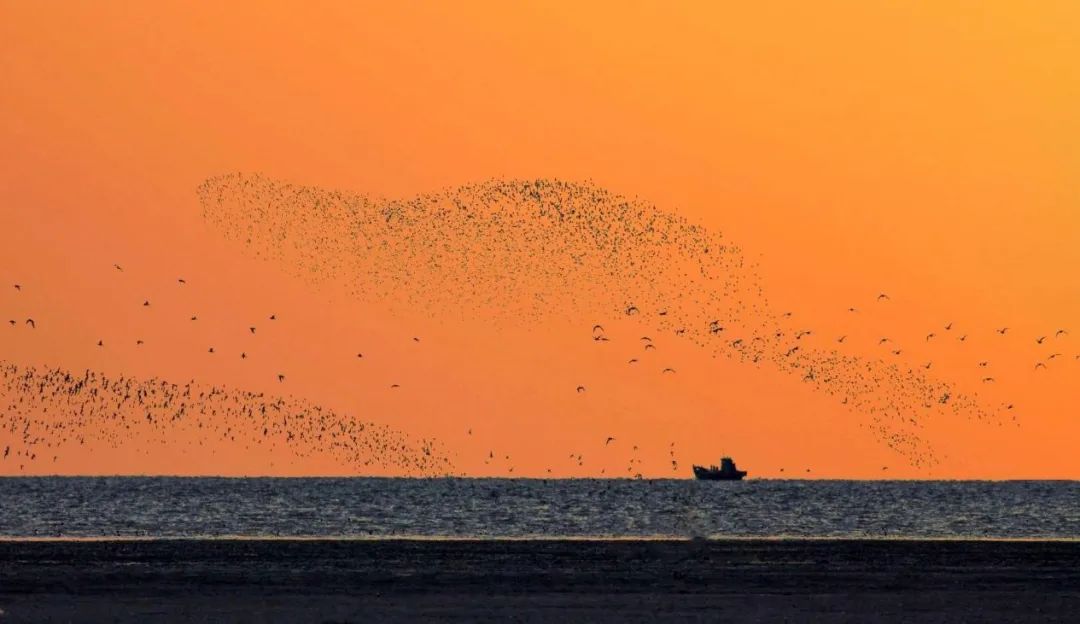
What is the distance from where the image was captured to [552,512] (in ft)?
393

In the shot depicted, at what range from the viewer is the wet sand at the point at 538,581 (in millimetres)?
31359

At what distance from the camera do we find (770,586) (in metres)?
36.5

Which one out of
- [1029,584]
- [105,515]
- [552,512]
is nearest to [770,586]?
[1029,584]

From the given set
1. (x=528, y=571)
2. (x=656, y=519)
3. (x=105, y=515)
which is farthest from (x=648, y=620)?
(x=105, y=515)

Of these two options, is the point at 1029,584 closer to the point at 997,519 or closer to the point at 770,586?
the point at 770,586

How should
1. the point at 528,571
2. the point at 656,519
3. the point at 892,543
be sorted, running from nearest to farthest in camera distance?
the point at 528,571, the point at 892,543, the point at 656,519

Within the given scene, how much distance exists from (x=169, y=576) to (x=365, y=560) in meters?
5.89

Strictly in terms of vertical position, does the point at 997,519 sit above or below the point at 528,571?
above

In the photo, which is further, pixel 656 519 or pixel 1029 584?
pixel 656 519

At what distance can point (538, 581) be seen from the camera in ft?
121

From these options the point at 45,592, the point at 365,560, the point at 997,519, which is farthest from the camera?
the point at 997,519

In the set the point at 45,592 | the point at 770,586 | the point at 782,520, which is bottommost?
the point at 45,592

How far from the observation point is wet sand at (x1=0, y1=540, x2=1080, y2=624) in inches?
1235

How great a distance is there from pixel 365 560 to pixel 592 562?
5681 millimetres
